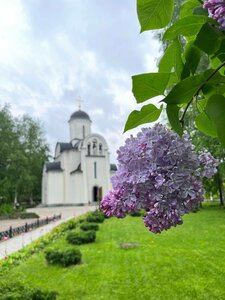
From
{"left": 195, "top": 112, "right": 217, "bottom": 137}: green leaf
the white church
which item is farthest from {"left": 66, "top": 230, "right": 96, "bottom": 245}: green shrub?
the white church

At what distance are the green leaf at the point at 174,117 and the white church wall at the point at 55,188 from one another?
39057 millimetres

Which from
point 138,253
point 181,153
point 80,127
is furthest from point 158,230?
point 80,127

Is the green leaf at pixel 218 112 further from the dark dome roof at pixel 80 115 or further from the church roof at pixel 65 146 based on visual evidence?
the dark dome roof at pixel 80 115

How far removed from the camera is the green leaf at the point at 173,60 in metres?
0.98

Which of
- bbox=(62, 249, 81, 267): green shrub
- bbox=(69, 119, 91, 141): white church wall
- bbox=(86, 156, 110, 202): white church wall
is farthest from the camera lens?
bbox=(69, 119, 91, 141): white church wall

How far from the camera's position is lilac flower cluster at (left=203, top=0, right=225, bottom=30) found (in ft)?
2.49

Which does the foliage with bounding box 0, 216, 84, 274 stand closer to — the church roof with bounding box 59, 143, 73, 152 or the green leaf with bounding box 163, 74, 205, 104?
the green leaf with bounding box 163, 74, 205, 104

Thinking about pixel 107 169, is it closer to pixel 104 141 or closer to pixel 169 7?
pixel 104 141

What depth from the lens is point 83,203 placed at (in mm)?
37906

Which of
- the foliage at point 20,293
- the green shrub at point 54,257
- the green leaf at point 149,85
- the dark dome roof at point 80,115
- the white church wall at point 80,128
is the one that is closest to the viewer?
the green leaf at point 149,85

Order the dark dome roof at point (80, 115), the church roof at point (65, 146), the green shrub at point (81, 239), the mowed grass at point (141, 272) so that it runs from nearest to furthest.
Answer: the mowed grass at point (141, 272) < the green shrub at point (81, 239) < the church roof at point (65, 146) < the dark dome roof at point (80, 115)

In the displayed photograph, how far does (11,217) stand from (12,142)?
8358 millimetres

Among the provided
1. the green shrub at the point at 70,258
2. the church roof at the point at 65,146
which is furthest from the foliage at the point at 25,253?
the church roof at the point at 65,146

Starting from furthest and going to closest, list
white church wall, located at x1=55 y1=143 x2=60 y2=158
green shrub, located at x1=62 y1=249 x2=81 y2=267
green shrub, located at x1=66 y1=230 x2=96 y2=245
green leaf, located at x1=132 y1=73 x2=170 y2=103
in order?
1. white church wall, located at x1=55 y1=143 x2=60 y2=158
2. green shrub, located at x1=66 y1=230 x2=96 y2=245
3. green shrub, located at x1=62 y1=249 x2=81 y2=267
4. green leaf, located at x1=132 y1=73 x2=170 y2=103
